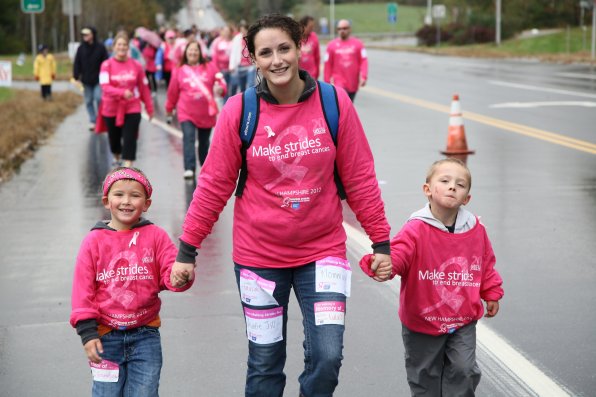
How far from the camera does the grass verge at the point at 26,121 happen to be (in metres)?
15.3

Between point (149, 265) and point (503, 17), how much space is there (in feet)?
212

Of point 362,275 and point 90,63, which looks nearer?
point 362,275

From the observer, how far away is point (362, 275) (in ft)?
25.8

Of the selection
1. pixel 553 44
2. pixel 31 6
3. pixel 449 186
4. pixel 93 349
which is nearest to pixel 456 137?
pixel 449 186

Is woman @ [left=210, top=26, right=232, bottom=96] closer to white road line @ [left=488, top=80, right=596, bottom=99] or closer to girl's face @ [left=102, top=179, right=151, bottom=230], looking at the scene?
white road line @ [left=488, top=80, right=596, bottom=99]

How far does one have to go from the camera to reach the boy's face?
460 centimetres

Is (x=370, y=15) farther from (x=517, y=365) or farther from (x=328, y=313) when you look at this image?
(x=328, y=313)

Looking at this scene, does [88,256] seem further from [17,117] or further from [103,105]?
[17,117]

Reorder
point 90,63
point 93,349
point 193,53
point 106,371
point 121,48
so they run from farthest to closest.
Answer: point 90,63 → point 121,48 → point 193,53 → point 106,371 → point 93,349

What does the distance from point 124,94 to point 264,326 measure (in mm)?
9219

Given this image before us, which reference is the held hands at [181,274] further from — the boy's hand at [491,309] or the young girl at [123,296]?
the boy's hand at [491,309]

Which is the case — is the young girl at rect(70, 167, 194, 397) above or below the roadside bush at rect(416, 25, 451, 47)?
below

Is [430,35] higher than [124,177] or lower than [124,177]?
higher

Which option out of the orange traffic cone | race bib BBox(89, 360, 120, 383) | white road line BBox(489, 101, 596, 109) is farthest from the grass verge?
race bib BBox(89, 360, 120, 383)
